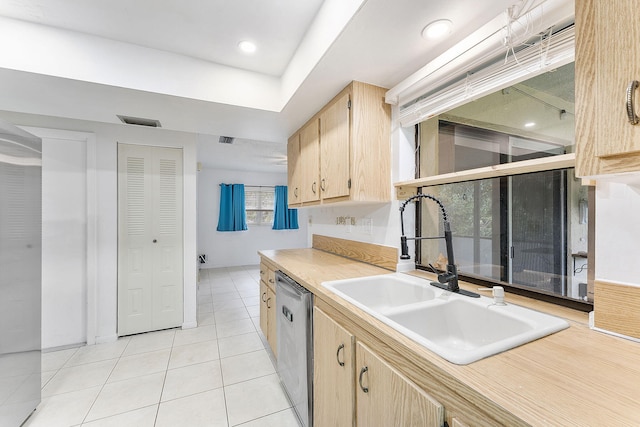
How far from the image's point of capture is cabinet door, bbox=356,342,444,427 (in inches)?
28.1

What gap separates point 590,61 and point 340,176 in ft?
4.43

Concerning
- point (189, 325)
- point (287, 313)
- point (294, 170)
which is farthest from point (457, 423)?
point (189, 325)

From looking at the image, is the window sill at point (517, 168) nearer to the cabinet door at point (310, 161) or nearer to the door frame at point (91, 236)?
the cabinet door at point (310, 161)

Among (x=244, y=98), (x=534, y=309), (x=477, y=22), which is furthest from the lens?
(x=244, y=98)

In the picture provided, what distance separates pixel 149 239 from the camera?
286 centimetres

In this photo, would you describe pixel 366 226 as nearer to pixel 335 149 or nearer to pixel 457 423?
pixel 335 149

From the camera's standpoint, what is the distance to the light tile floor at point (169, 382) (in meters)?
1.68

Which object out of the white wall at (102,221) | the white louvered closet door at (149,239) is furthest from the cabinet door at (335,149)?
the white wall at (102,221)

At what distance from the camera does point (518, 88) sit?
1355mm

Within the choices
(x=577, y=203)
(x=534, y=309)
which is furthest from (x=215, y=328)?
(x=577, y=203)

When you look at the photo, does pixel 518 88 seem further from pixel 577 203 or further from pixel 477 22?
pixel 577 203

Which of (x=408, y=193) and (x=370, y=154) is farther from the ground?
(x=370, y=154)

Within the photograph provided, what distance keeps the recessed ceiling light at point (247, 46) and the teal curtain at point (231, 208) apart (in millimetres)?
4549

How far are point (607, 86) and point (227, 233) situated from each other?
6.47 meters
